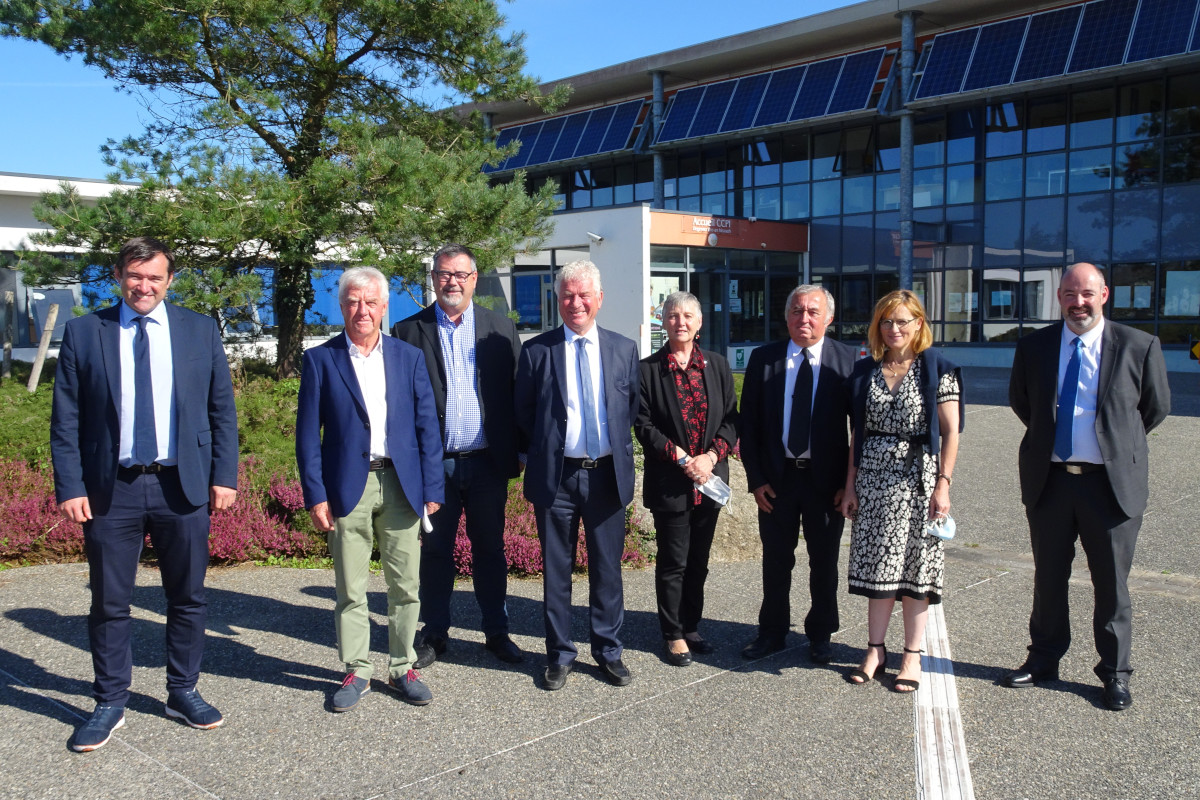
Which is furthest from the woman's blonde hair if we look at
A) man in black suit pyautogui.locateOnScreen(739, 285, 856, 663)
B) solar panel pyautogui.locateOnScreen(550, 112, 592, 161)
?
solar panel pyautogui.locateOnScreen(550, 112, 592, 161)

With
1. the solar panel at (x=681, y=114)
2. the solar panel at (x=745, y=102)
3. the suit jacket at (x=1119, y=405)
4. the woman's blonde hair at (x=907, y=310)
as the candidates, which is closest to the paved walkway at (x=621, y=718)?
the suit jacket at (x=1119, y=405)

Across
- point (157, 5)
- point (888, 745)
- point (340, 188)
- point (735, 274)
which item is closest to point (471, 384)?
point (888, 745)

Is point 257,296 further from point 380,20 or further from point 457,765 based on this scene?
point 457,765

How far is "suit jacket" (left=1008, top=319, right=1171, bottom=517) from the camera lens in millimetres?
4078

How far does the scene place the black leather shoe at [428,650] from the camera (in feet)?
14.7

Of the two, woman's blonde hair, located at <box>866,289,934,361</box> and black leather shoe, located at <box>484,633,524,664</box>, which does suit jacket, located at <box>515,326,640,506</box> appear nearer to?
black leather shoe, located at <box>484,633,524,664</box>

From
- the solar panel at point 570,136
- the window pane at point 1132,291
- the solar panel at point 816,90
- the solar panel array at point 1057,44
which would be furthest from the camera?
the solar panel at point 570,136

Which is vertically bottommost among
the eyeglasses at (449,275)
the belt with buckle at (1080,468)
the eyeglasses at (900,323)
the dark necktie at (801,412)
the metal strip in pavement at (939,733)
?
the metal strip in pavement at (939,733)

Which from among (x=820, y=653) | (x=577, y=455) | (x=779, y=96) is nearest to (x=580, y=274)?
(x=577, y=455)

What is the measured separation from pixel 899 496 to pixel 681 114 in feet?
89.7

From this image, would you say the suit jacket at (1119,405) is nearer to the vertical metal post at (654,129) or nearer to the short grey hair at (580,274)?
the short grey hair at (580,274)

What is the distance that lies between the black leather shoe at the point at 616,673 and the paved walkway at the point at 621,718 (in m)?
0.05

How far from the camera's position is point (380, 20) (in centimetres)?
1005

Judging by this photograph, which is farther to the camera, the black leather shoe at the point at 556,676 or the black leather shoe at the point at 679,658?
the black leather shoe at the point at 679,658
